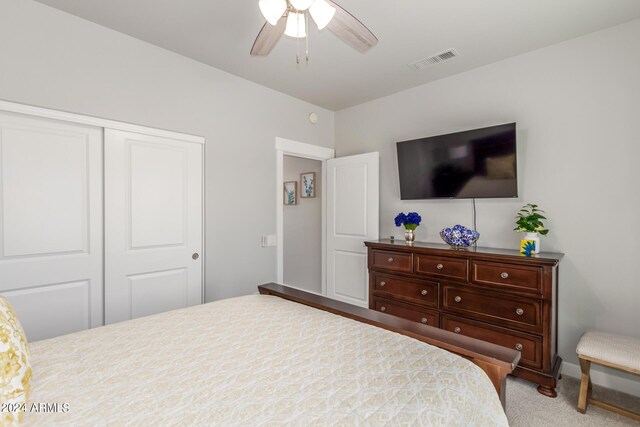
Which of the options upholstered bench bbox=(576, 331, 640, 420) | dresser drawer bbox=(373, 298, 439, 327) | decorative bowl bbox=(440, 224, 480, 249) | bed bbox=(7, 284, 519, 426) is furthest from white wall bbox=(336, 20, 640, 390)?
bed bbox=(7, 284, 519, 426)

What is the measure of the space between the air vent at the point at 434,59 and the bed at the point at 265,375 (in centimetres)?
231

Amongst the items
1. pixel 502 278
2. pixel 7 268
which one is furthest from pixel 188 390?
pixel 502 278

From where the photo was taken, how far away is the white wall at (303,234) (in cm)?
469

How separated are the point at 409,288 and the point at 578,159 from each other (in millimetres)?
1700

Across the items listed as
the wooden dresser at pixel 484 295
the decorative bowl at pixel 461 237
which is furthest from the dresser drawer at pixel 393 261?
the decorative bowl at pixel 461 237

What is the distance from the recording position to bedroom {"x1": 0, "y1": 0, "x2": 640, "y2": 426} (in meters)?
2.21

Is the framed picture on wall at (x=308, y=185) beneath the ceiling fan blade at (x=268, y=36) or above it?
beneath

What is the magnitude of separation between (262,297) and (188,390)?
3.51 feet

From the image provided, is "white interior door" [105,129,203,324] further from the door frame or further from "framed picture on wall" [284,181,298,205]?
"framed picture on wall" [284,181,298,205]

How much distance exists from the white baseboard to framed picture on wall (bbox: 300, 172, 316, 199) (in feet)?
11.1

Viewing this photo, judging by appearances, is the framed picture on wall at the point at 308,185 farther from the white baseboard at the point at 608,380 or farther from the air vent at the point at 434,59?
the white baseboard at the point at 608,380

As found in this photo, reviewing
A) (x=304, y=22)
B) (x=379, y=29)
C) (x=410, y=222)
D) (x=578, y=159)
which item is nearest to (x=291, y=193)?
(x=410, y=222)

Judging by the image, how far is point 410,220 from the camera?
3152mm

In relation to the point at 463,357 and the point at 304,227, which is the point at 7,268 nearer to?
the point at 463,357
